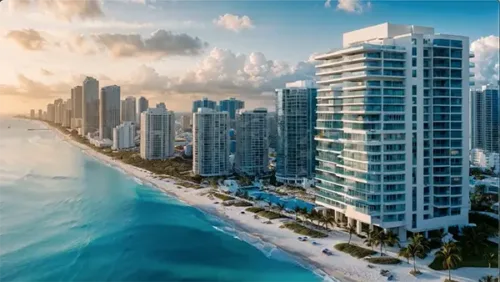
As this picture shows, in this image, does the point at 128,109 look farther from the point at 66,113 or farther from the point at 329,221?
the point at 329,221

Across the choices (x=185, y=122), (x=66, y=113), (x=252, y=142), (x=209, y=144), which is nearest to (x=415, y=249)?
(x=209, y=144)

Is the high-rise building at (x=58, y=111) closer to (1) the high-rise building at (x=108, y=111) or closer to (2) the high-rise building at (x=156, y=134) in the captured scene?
(1) the high-rise building at (x=108, y=111)

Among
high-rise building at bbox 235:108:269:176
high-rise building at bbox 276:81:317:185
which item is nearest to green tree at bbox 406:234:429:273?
high-rise building at bbox 276:81:317:185

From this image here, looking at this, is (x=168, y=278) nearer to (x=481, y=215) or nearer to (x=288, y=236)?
(x=288, y=236)

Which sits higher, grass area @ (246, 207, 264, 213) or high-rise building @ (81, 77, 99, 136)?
high-rise building @ (81, 77, 99, 136)

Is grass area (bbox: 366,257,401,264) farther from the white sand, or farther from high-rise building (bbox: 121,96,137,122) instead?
high-rise building (bbox: 121,96,137,122)

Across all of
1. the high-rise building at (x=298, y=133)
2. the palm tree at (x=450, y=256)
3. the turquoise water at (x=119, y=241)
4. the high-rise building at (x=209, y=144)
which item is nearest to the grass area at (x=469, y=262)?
the palm tree at (x=450, y=256)

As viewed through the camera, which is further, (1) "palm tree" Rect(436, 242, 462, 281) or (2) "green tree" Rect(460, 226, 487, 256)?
(2) "green tree" Rect(460, 226, 487, 256)
